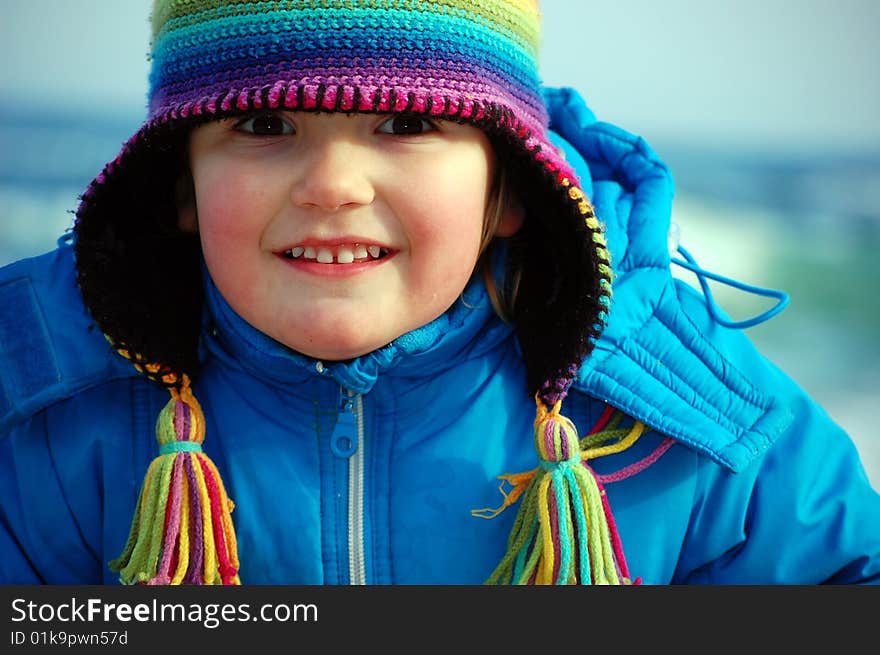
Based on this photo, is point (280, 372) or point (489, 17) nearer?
point (489, 17)

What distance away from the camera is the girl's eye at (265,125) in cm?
106

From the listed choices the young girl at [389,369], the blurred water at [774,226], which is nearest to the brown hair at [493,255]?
the young girl at [389,369]

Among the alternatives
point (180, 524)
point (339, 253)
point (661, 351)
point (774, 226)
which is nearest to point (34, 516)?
point (180, 524)

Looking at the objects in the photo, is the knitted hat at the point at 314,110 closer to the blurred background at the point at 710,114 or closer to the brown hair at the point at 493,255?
the brown hair at the point at 493,255

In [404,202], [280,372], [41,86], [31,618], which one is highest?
[41,86]

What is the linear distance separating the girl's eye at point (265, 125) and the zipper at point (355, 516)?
0.30 metres

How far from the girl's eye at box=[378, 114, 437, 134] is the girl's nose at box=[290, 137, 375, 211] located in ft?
0.13

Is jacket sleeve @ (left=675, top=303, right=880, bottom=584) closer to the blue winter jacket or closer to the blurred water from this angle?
the blue winter jacket

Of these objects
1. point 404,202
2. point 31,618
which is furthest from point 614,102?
point 31,618

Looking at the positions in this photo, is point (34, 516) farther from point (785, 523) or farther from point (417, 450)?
point (785, 523)

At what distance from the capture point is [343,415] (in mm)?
1173

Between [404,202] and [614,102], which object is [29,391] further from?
[614,102]

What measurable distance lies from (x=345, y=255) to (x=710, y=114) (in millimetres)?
2712

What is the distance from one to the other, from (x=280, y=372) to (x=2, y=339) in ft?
1.12
